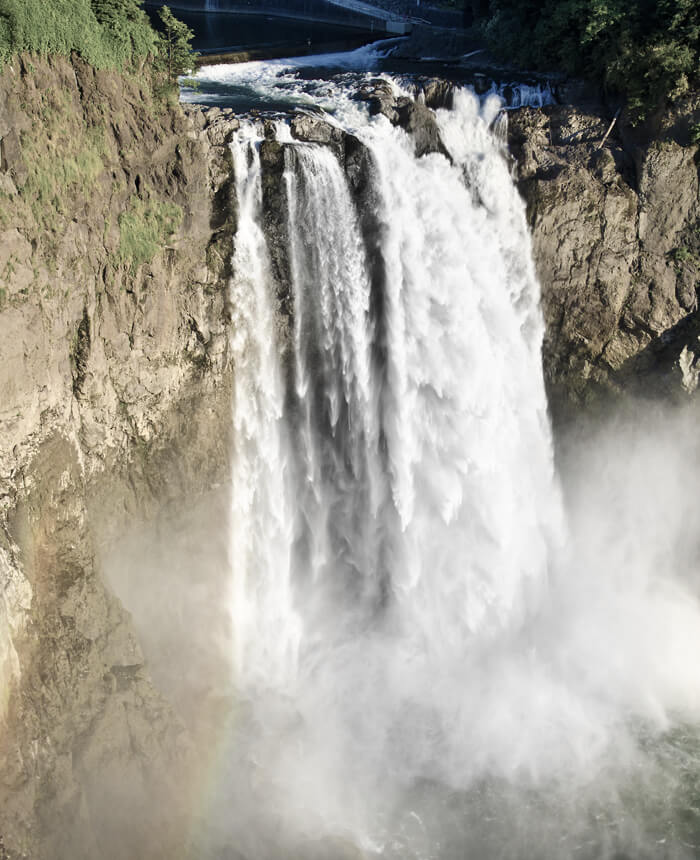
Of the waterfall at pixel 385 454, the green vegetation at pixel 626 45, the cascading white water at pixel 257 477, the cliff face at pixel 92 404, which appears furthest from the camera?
the green vegetation at pixel 626 45

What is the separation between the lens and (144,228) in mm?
14844

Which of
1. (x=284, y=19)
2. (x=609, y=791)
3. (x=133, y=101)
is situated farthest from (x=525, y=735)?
(x=284, y=19)

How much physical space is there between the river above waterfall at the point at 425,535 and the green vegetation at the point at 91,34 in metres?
2.08

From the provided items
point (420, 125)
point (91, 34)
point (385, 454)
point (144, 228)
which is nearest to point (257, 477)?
point (385, 454)

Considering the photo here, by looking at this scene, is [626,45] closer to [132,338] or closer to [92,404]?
[132,338]

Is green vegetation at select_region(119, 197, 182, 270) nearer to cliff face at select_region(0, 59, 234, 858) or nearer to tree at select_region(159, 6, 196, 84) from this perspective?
cliff face at select_region(0, 59, 234, 858)

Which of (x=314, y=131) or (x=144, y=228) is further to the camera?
(x=314, y=131)

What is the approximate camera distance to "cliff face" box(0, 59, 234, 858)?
1164 centimetres

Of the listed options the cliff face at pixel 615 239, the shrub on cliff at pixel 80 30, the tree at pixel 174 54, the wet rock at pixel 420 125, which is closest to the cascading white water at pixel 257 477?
the tree at pixel 174 54

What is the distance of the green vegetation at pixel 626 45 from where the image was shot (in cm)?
1850

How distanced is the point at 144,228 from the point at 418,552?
949 cm

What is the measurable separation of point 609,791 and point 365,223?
40.9 ft

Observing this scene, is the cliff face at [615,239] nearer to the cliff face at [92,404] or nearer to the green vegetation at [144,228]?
the cliff face at [92,404]

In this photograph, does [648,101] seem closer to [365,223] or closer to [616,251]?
[616,251]
